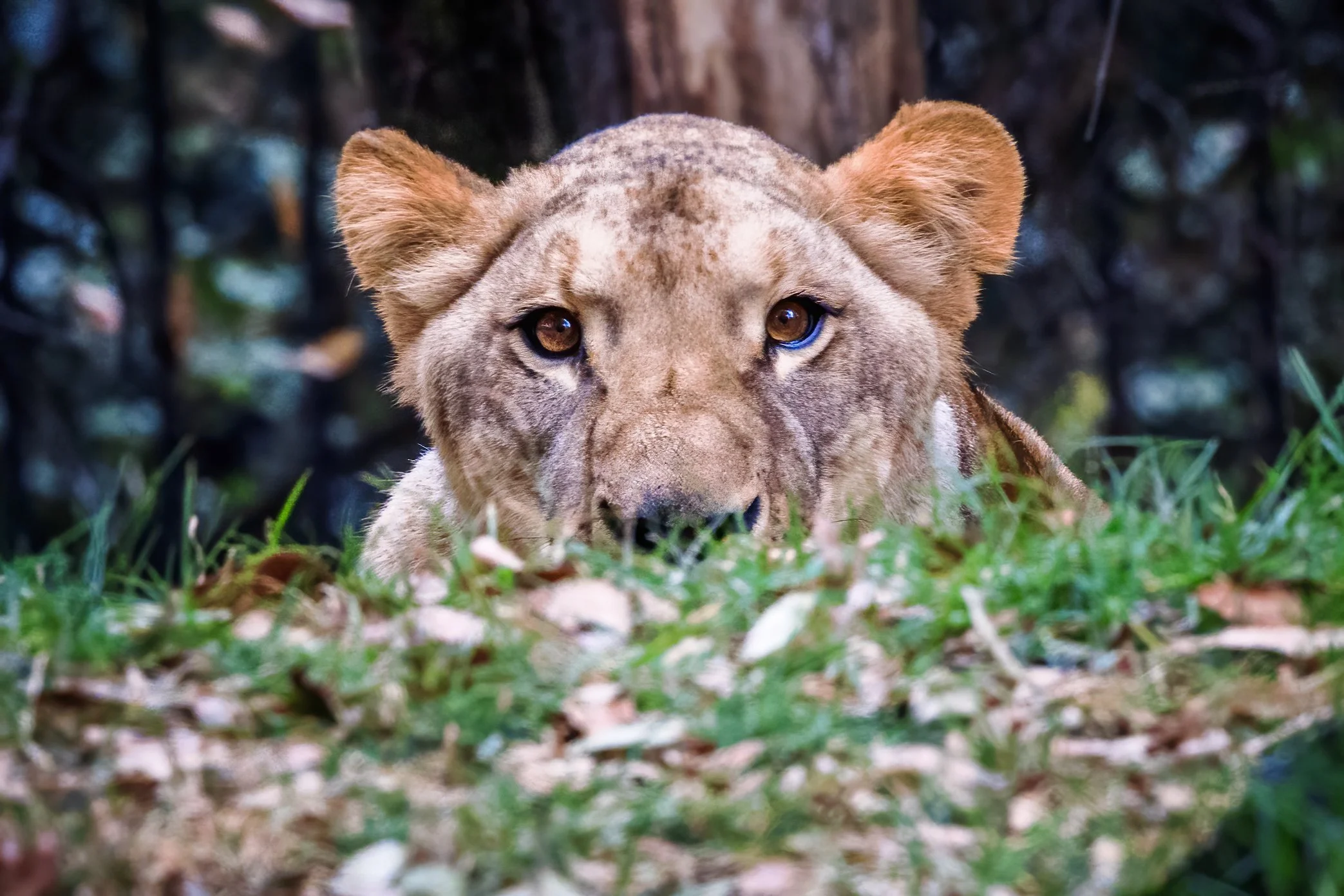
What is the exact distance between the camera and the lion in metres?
3.75

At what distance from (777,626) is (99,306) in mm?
6611

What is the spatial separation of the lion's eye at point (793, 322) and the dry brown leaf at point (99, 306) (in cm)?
543

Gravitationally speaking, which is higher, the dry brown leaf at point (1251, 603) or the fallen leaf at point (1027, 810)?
the dry brown leaf at point (1251, 603)

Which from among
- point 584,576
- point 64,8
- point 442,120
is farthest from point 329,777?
point 64,8

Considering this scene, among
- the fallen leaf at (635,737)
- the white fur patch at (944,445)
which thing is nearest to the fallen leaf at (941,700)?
the fallen leaf at (635,737)

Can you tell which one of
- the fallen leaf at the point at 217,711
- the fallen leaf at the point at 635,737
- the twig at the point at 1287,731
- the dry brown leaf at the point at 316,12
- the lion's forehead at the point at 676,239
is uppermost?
the dry brown leaf at the point at 316,12

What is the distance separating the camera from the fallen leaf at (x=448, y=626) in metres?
2.71

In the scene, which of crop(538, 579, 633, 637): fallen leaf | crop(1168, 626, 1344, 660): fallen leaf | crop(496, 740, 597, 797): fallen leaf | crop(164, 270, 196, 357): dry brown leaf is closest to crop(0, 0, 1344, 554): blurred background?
crop(164, 270, 196, 357): dry brown leaf

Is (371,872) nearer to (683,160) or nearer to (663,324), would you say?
(663,324)

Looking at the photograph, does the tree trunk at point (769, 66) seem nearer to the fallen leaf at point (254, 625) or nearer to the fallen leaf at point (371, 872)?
the fallen leaf at point (254, 625)

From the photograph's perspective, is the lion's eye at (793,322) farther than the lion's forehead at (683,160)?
No

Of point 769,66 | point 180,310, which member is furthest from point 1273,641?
point 180,310

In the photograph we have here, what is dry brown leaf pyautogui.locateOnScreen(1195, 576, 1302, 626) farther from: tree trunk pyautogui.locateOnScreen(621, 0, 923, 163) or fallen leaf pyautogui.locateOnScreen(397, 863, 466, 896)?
tree trunk pyautogui.locateOnScreen(621, 0, 923, 163)

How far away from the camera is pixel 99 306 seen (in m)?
8.33
